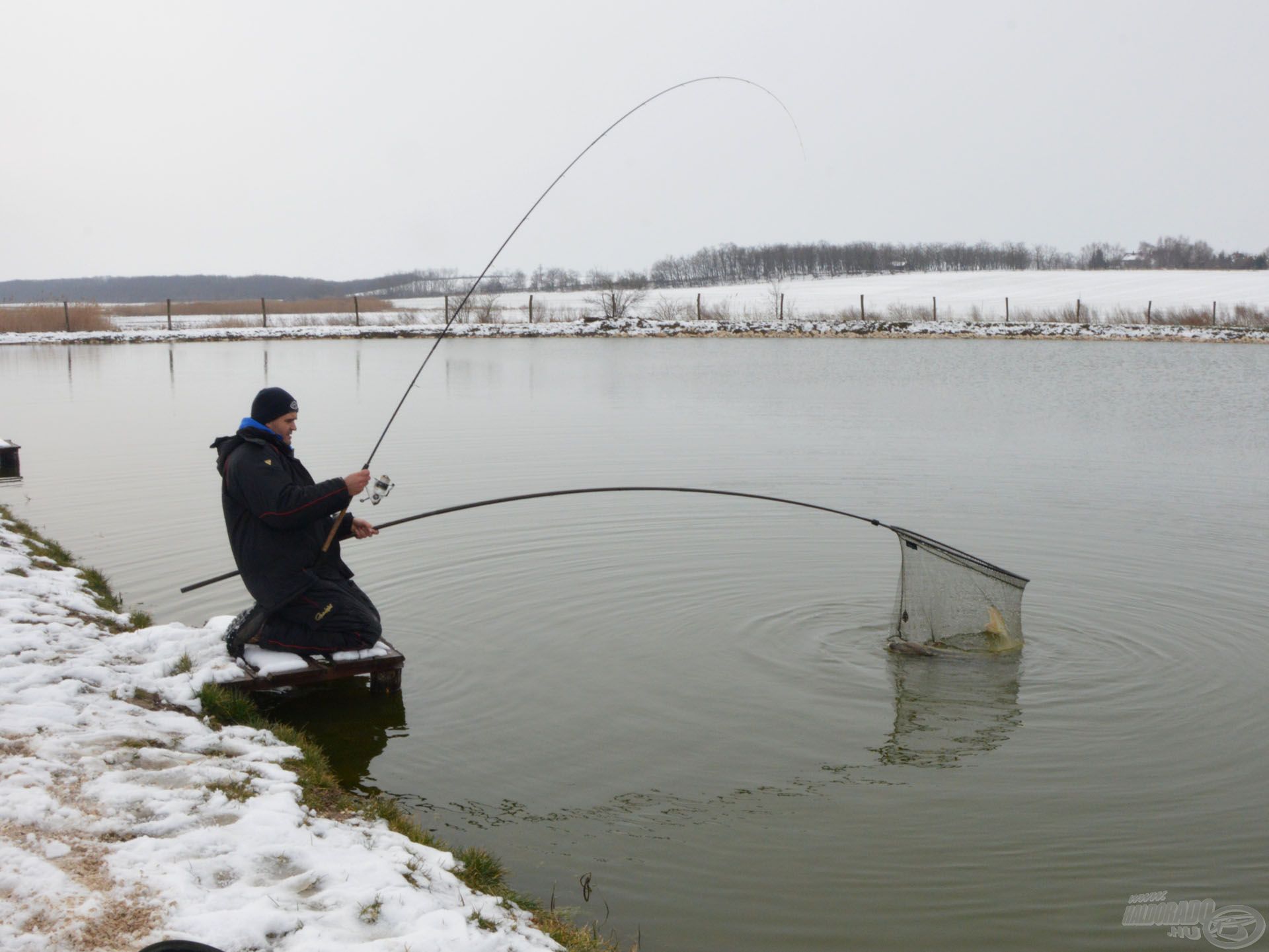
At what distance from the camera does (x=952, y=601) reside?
7.15 meters

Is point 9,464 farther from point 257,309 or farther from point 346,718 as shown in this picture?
point 257,309

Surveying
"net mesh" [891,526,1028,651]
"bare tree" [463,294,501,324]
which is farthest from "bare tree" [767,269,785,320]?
"net mesh" [891,526,1028,651]

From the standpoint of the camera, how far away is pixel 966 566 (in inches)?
275

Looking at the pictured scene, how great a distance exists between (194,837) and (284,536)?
7.19ft

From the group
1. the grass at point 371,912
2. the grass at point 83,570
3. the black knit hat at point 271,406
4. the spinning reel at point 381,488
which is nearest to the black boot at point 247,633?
the spinning reel at point 381,488

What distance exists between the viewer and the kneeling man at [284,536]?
19.0ft

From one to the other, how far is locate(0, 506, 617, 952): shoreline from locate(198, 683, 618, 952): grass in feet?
0.04

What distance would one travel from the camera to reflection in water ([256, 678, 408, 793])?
221 inches

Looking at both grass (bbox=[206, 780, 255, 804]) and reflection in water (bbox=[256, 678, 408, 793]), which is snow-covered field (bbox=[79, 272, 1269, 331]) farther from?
grass (bbox=[206, 780, 255, 804])

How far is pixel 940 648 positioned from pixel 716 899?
3323mm

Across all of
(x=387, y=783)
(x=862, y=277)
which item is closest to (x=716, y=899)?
(x=387, y=783)

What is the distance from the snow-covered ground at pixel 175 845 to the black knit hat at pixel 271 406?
1.39 m

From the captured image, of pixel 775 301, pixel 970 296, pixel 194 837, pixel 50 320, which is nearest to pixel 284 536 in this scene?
pixel 194 837

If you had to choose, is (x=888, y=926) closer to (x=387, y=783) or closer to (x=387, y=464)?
(x=387, y=783)
